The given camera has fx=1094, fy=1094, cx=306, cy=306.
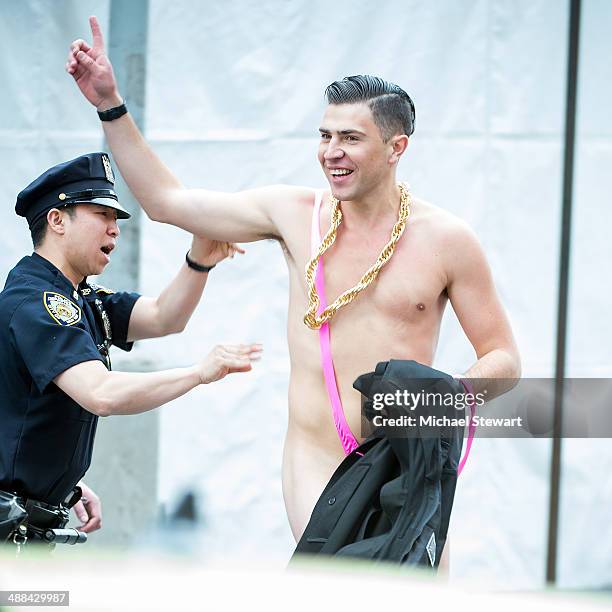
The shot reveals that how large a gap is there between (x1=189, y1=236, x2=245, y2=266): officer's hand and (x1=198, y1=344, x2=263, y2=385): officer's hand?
63 centimetres

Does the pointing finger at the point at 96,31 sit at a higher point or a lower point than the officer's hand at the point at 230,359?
higher

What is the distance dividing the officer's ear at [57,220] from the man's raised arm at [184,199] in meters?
0.19

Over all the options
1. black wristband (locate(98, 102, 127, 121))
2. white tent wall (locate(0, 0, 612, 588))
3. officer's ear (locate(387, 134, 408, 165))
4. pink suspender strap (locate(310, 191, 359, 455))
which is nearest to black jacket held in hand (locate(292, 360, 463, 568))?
pink suspender strap (locate(310, 191, 359, 455))

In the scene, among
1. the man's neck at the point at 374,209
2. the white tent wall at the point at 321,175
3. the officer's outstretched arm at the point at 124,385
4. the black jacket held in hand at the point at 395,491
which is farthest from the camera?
the white tent wall at the point at 321,175

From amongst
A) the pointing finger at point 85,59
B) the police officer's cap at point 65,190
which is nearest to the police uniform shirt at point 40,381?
the police officer's cap at point 65,190

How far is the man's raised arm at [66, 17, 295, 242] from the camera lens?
2791mm

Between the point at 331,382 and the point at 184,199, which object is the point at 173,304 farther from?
the point at 331,382

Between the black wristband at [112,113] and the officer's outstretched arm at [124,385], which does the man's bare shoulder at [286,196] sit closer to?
the black wristband at [112,113]

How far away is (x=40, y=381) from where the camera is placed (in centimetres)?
257

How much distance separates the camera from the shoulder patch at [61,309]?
2611mm

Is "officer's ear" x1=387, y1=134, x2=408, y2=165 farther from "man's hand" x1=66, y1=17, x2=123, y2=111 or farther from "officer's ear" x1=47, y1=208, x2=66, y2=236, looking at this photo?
"officer's ear" x1=47, y1=208, x2=66, y2=236

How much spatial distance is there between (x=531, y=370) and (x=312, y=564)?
1.61m

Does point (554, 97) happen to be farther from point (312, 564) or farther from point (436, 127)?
point (312, 564)

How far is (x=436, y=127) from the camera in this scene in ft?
12.2
